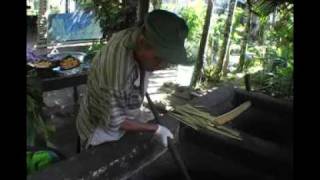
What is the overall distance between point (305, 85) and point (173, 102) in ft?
24.7

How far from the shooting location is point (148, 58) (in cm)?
233

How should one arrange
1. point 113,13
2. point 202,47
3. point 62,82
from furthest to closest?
point 202,47 < point 113,13 < point 62,82

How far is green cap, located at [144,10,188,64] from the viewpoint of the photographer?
2.20 m

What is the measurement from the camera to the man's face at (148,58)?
2301mm

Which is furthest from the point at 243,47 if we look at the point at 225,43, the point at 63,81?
the point at 63,81

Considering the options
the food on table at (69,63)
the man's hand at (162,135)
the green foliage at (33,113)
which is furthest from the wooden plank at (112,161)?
the food on table at (69,63)

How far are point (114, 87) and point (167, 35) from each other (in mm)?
416

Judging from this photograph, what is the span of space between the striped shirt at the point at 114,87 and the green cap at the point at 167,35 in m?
0.15

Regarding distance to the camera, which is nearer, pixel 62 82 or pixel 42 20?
pixel 62 82

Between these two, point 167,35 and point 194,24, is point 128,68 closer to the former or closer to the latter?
point 167,35

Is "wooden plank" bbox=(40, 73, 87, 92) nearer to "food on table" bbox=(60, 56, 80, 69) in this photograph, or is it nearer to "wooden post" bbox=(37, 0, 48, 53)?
"food on table" bbox=(60, 56, 80, 69)

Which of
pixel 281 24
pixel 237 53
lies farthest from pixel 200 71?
pixel 237 53

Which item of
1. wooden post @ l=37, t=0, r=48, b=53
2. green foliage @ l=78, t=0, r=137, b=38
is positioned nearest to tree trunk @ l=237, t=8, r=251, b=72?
green foliage @ l=78, t=0, r=137, b=38
